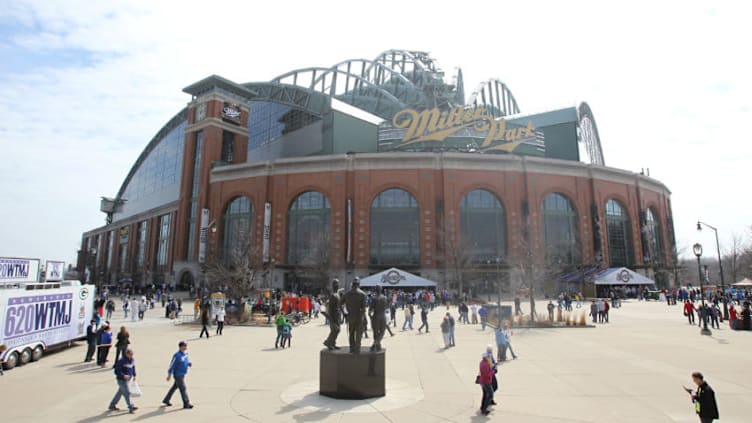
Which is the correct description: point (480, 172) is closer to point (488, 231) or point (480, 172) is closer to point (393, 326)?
point (488, 231)

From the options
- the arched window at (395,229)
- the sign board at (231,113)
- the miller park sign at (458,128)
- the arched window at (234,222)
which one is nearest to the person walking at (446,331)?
the arched window at (395,229)

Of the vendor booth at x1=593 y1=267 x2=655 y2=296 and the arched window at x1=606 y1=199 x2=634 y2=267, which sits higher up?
the arched window at x1=606 y1=199 x2=634 y2=267

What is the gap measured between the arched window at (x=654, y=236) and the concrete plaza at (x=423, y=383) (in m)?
48.5

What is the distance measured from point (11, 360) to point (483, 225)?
47.5 m

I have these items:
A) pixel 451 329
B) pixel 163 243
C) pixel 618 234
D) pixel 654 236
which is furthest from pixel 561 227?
pixel 163 243

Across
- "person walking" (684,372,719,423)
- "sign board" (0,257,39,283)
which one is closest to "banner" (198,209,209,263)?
"sign board" (0,257,39,283)

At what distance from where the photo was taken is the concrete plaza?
29.7ft

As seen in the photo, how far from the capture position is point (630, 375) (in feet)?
41.2

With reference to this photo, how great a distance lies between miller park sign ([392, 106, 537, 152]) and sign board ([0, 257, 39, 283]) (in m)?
45.7

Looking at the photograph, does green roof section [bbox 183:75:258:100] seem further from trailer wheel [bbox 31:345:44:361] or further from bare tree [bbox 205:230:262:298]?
trailer wheel [bbox 31:345:44:361]

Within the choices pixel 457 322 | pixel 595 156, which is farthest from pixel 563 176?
pixel 457 322

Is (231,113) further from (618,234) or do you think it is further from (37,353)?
(618,234)

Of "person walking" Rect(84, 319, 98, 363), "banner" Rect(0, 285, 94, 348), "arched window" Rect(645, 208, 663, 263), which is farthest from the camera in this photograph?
"arched window" Rect(645, 208, 663, 263)

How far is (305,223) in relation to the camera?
185ft
